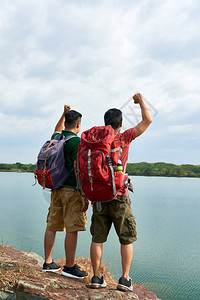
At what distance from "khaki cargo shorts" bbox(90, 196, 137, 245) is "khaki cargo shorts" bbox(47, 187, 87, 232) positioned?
233 millimetres

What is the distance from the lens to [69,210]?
9.80ft

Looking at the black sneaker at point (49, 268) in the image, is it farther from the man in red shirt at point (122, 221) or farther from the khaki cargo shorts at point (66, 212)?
the man in red shirt at point (122, 221)

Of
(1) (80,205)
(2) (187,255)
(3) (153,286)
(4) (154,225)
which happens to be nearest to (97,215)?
(1) (80,205)

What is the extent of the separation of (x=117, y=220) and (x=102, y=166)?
25.0 inches

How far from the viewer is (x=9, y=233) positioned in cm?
1030

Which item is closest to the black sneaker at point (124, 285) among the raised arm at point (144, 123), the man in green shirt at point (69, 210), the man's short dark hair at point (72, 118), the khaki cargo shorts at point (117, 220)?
the khaki cargo shorts at point (117, 220)

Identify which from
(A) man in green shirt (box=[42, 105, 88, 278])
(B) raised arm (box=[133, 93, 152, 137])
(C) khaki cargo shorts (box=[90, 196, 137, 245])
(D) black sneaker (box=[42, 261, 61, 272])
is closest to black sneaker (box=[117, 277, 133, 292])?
(C) khaki cargo shorts (box=[90, 196, 137, 245])

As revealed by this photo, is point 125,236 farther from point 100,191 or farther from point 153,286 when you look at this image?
point 153,286

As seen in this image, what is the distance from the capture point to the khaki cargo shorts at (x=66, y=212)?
2943 millimetres

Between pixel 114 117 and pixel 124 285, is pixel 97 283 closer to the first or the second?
pixel 124 285

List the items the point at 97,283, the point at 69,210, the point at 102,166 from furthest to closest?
the point at 69,210, the point at 97,283, the point at 102,166

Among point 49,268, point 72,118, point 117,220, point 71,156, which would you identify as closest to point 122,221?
point 117,220

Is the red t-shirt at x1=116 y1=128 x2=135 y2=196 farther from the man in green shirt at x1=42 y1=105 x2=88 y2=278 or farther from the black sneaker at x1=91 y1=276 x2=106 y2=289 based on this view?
the black sneaker at x1=91 y1=276 x2=106 y2=289

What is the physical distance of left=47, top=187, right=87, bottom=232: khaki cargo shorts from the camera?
9.66ft
